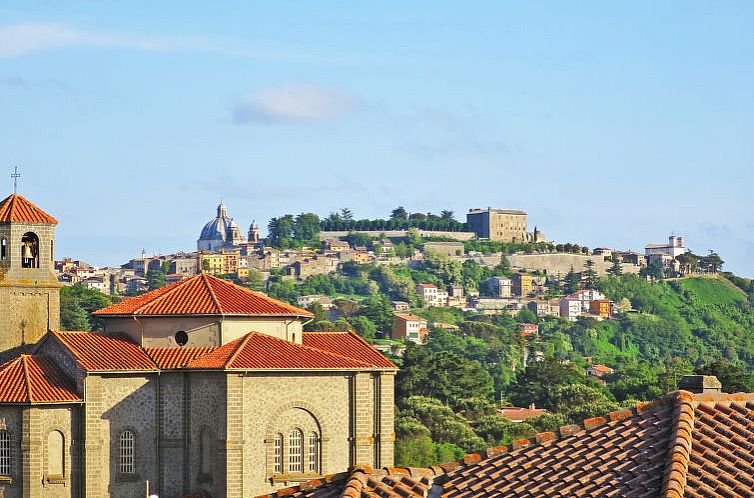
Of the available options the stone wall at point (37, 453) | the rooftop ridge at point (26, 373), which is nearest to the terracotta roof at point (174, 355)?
the stone wall at point (37, 453)

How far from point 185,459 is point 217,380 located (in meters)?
2.14

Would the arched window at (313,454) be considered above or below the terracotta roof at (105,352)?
below

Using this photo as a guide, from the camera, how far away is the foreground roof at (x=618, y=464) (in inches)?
647

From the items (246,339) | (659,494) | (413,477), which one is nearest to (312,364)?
(246,339)

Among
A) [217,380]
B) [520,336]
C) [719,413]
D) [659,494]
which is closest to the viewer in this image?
[659,494]

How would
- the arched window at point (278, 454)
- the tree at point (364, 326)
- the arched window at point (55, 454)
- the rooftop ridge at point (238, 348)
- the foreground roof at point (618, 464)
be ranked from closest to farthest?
the foreground roof at point (618, 464) → the rooftop ridge at point (238, 348) → the arched window at point (55, 454) → the arched window at point (278, 454) → the tree at point (364, 326)

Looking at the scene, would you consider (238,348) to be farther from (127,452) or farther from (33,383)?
(33,383)

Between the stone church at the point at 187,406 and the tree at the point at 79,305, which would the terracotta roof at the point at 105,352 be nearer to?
the stone church at the point at 187,406

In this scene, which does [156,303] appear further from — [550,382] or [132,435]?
[550,382]

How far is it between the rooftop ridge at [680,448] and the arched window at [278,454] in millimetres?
20175

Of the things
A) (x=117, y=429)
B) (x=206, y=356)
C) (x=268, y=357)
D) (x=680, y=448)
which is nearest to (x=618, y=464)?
(x=680, y=448)

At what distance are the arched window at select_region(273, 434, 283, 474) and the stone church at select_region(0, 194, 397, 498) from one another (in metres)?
0.02

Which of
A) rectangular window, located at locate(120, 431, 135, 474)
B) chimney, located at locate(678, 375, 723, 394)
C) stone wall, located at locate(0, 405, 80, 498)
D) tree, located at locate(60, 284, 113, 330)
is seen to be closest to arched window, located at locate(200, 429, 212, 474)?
rectangular window, located at locate(120, 431, 135, 474)

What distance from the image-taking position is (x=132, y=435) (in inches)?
1485
